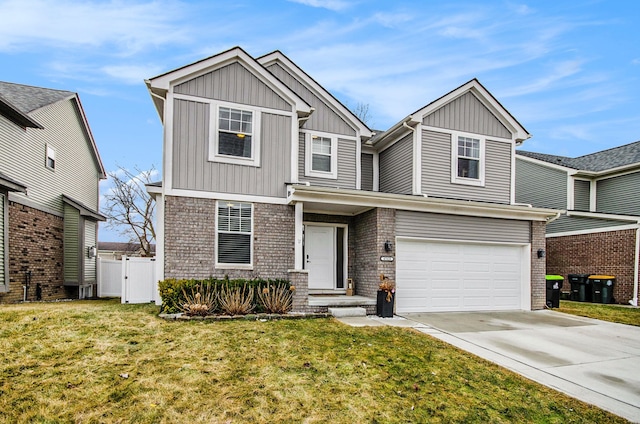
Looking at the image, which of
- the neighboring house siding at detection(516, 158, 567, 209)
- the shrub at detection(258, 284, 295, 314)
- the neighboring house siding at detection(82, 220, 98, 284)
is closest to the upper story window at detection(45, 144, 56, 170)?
the neighboring house siding at detection(82, 220, 98, 284)

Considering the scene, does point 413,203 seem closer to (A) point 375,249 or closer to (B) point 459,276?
(A) point 375,249

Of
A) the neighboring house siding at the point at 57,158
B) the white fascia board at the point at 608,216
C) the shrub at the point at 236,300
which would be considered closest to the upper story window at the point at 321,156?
the shrub at the point at 236,300

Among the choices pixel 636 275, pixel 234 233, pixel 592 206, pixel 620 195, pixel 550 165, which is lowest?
pixel 636 275

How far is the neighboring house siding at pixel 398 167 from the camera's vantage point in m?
12.6

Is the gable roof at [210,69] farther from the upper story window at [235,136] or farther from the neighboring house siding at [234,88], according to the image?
the upper story window at [235,136]

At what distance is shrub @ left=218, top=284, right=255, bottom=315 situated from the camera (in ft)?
29.0

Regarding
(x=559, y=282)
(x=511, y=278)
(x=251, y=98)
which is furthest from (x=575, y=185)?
(x=251, y=98)

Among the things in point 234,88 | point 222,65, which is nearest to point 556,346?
point 234,88

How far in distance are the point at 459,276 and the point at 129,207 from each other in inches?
922

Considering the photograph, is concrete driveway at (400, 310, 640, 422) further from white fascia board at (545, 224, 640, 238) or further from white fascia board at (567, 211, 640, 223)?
white fascia board at (567, 211, 640, 223)

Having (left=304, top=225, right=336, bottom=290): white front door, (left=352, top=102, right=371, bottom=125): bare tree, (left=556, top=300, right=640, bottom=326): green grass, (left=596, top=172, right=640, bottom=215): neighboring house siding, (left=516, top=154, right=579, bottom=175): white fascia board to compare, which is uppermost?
(left=352, top=102, right=371, bottom=125): bare tree

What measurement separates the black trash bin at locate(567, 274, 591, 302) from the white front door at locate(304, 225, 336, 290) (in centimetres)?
1075

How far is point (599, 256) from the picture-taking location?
1529cm

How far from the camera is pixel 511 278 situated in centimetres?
1205
